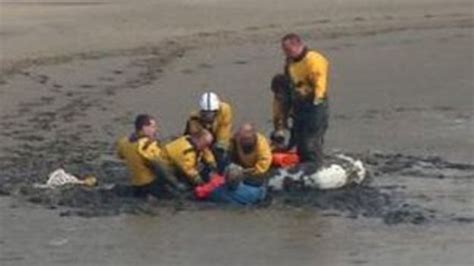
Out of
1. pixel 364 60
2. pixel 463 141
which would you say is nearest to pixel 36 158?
pixel 463 141

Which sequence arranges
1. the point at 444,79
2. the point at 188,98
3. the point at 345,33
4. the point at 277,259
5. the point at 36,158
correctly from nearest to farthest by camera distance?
the point at 277,259 → the point at 36,158 → the point at 188,98 → the point at 444,79 → the point at 345,33

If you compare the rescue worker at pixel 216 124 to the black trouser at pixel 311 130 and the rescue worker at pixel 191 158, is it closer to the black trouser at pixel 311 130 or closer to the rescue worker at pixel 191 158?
the rescue worker at pixel 191 158

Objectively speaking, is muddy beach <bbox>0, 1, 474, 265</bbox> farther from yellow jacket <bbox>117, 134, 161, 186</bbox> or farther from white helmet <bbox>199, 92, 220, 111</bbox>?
white helmet <bbox>199, 92, 220, 111</bbox>

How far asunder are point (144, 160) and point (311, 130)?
1.87 m

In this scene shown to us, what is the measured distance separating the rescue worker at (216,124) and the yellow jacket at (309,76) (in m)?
0.81

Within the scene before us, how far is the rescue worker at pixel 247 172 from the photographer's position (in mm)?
14992

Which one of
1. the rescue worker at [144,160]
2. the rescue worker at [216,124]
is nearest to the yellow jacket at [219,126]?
the rescue worker at [216,124]

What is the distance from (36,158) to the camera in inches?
708

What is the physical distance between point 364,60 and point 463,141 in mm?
8996

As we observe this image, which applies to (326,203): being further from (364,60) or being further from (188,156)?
(364,60)

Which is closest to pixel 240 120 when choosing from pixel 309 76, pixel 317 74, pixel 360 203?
pixel 309 76

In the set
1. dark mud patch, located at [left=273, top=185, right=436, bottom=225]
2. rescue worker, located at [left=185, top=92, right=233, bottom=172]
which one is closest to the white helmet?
rescue worker, located at [left=185, top=92, right=233, bottom=172]

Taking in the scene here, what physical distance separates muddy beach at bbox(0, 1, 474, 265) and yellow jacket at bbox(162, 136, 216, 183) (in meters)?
0.28

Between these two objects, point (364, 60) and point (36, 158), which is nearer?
point (36, 158)
